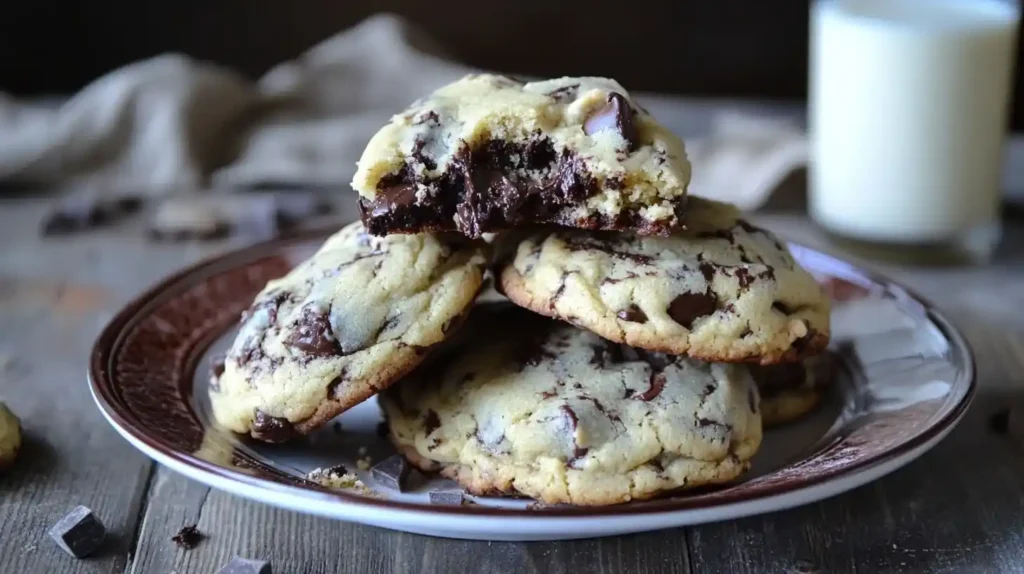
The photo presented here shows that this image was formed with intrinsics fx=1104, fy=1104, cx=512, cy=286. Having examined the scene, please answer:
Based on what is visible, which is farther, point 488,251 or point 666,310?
point 488,251

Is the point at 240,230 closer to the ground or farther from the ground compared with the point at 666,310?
closer to the ground

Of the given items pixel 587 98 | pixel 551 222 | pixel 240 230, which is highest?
pixel 587 98

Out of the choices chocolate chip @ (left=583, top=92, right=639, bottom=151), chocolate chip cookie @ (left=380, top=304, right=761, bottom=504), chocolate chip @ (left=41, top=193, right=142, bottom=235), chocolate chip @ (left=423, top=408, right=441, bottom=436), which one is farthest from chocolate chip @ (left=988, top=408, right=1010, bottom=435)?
chocolate chip @ (left=41, top=193, right=142, bottom=235)

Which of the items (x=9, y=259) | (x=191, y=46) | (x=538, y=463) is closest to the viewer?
(x=538, y=463)

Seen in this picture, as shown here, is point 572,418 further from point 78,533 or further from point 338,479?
point 78,533

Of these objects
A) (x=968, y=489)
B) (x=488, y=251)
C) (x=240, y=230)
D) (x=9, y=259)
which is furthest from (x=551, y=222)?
(x=9, y=259)

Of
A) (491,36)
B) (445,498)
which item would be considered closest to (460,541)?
(445,498)

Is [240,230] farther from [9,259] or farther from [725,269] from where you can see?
[725,269]
